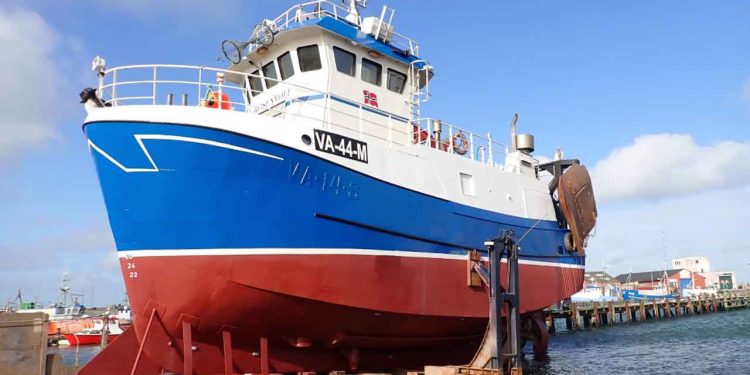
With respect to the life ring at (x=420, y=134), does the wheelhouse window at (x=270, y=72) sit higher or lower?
higher

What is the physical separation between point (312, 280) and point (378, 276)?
1437mm

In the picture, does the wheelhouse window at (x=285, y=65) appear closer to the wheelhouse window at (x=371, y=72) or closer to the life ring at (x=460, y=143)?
the wheelhouse window at (x=371, y=72)

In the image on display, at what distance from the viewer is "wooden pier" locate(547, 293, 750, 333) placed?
3978 centimetres

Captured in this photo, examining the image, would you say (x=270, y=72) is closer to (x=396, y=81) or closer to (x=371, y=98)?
(x=371, y=98)

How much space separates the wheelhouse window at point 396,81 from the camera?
1391cm

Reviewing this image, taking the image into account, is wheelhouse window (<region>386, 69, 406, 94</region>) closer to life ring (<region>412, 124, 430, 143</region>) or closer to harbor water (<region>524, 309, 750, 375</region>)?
life ring (<region>412, 124, 430, 143</region>)

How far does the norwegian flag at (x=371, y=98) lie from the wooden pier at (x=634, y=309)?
26.4 metres

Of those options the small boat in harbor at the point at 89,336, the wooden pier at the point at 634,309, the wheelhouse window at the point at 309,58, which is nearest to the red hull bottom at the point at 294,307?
the wheelhouse window at the point at 309,58

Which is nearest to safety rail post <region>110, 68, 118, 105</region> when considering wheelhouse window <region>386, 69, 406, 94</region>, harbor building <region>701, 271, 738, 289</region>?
wheelhouse window <region>386, 69, 406, 94</region>

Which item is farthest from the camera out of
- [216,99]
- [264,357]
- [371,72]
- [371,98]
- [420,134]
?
[420,134]

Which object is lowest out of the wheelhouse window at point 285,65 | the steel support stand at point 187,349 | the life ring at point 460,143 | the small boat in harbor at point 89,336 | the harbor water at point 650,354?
the small boat in harbor at point 89,336

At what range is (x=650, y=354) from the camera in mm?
22016

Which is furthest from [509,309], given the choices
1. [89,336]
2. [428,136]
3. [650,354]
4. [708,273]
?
[708,273]

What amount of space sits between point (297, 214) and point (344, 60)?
4.42m
